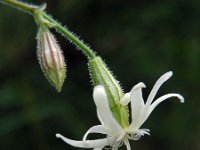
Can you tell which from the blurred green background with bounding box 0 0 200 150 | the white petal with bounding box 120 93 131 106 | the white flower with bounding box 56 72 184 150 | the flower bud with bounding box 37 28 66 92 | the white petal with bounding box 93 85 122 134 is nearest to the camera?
the white petal with bounding box 93 85 122 134

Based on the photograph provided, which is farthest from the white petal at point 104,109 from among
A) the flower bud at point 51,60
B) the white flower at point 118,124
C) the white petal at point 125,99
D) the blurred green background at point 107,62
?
the blurred green background at point 107,62

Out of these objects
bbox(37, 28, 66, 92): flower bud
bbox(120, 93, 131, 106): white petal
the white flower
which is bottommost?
the white flower

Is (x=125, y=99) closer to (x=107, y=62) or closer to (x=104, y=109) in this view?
(x=104, y=109)

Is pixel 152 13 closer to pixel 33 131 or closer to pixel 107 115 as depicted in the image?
pixel 33 131

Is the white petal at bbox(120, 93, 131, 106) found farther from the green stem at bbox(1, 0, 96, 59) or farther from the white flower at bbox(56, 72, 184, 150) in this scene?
the green stem at bbox(1, 0, 96, 59)

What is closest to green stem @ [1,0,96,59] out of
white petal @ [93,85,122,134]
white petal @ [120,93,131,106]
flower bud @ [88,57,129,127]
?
flower bud @ [88,57,129,127]

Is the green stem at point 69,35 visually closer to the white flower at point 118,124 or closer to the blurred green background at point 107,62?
the white flower at point 118,124

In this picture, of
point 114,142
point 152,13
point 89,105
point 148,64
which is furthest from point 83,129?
point 114,142
